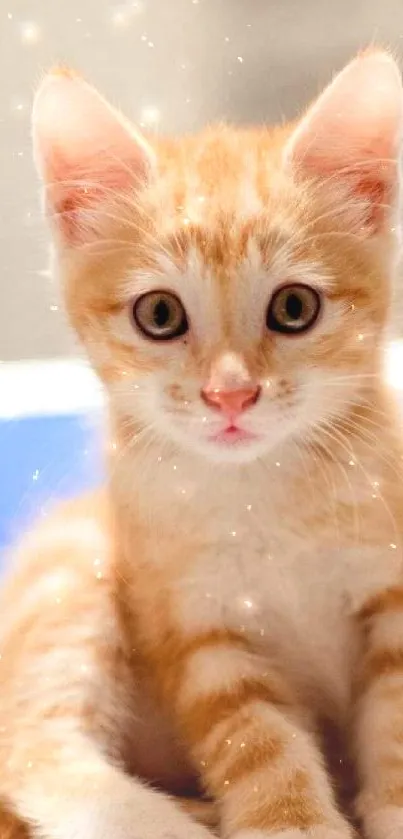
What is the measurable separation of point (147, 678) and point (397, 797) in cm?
26

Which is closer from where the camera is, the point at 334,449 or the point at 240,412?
the point at 240,412

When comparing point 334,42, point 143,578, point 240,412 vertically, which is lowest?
point 143,578

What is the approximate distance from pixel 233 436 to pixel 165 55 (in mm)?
566

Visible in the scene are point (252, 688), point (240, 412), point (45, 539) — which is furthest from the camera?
point (45, 539)

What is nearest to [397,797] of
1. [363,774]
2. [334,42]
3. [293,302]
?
[363,774]

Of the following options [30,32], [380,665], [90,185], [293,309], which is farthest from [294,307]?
[30,32]

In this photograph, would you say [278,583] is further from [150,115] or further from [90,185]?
[150,115]

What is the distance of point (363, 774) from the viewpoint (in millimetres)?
766

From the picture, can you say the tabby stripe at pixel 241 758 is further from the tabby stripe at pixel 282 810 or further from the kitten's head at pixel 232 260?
the kitten's head at pixel 232 260

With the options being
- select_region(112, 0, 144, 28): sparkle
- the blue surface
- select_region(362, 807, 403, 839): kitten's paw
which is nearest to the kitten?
select_region(362, 807, 403, 839): kitten's paw

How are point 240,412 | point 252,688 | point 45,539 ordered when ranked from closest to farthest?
point 240,412
point 252,688
point 45,539

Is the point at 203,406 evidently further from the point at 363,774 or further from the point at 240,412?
the point at 363,774

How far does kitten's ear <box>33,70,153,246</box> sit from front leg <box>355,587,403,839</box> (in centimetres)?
43

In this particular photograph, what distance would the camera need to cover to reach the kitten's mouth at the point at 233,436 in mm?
705
